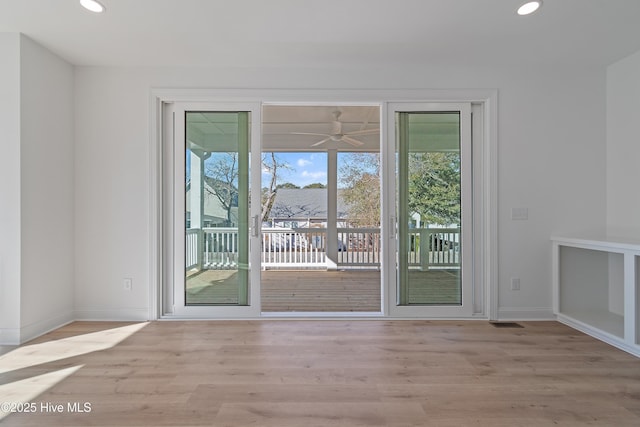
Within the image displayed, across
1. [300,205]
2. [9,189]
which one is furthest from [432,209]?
[300,205]

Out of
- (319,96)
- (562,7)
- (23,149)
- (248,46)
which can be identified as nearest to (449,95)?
(562,7)

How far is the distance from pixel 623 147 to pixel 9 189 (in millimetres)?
5676

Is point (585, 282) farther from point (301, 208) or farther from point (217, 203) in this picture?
point (301, 208)

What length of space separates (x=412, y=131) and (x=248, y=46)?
1825 mm

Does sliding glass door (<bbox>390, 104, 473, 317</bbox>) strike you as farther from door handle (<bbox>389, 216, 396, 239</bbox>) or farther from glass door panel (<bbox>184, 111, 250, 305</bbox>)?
glass door panel (<bbox>184, 111, 250, 305</bbox>)

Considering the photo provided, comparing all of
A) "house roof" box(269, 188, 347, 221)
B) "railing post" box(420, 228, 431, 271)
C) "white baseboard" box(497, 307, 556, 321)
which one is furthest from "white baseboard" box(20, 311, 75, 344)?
"house roof" box(269, 188, 347, 221)

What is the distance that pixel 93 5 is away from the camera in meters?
2.36

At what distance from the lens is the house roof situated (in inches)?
327

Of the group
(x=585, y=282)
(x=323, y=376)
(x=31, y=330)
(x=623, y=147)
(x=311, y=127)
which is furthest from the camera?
(x=311, y=127)

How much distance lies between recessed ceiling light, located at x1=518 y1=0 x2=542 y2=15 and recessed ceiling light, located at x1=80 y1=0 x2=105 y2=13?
3102 mm

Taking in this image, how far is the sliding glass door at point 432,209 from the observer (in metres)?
3.39

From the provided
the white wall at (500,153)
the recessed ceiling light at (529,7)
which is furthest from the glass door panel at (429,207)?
the recessed ceiling light at (529,7)

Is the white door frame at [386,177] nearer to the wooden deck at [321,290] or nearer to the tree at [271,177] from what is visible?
the wooden deck at [321,290]

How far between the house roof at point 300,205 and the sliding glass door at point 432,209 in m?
4.76
